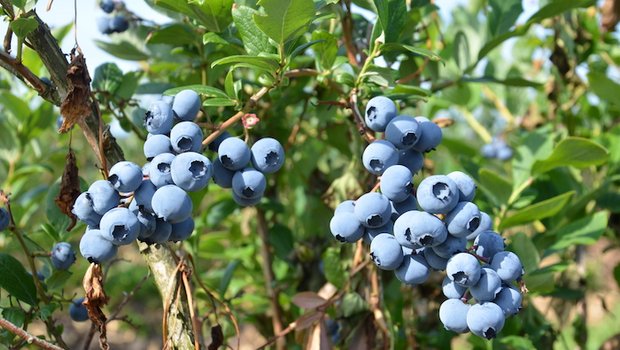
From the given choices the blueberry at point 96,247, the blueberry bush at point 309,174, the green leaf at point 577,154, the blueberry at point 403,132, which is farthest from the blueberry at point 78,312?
the green leaf at point 577,154

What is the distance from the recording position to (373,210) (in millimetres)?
815

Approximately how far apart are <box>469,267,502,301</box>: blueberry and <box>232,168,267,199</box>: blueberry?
0.28 metres

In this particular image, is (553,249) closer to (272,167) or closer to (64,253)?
(272,167)

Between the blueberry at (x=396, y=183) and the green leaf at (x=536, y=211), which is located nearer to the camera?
the blueberry at (x=396, y=183)

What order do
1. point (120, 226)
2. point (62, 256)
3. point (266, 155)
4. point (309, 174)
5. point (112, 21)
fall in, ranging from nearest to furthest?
1. point (120, 226)
2. point (266, 155)
3. point (62, 256)
4. point (112, 21)
5. point (309, 174)

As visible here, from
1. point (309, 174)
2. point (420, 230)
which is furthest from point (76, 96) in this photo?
point (309, 174)

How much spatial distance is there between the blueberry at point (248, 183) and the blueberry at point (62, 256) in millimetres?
385

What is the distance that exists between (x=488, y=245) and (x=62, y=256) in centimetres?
65

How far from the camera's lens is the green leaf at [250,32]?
0.91 meters

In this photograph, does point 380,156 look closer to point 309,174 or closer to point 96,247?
point 96,247

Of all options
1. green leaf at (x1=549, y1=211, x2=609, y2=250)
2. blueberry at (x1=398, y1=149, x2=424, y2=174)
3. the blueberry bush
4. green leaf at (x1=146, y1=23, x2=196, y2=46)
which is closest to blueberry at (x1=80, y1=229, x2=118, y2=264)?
the blueberry bush

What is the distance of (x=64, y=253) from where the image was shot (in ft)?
3.54

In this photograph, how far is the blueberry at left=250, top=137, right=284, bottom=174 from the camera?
33.5 inches

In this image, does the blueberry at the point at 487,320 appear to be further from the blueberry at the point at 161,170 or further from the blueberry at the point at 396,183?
the blueberry at the point at 161,170
